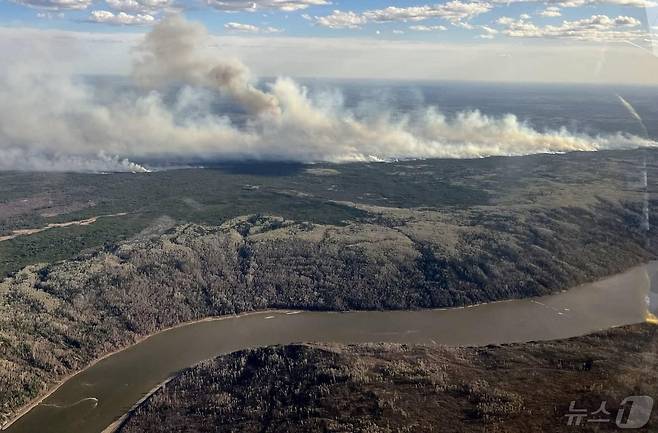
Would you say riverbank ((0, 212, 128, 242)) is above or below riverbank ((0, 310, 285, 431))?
above

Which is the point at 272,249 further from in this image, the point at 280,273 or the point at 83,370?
the point at 83,370

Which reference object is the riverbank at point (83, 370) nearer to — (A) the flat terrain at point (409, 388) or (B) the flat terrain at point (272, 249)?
(B) the flat terrain at point (272, 249)

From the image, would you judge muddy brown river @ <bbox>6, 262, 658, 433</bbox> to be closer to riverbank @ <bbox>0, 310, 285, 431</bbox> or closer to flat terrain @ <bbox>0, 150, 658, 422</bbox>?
riverbank @ <bbox>0, 310, 285, 431</bbox>

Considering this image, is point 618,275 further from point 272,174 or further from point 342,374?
point 272,174

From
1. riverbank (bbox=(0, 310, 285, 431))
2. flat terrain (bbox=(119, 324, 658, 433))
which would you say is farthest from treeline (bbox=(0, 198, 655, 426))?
flat terrain (bbox=(119, 324, 658, 433))

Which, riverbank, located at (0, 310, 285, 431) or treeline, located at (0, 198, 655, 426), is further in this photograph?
treeline, located at (0, 198, 655, 426)

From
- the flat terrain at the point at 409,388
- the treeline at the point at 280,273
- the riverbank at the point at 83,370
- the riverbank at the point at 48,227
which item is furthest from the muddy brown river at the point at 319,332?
the riverbank at the point at 48,227
